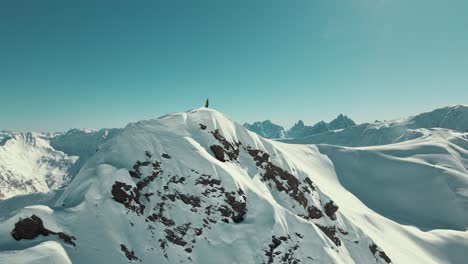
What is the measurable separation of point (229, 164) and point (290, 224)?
43.1ft

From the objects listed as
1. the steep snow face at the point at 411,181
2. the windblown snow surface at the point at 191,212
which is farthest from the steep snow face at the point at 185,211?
the steep snow face at the point at 411,181

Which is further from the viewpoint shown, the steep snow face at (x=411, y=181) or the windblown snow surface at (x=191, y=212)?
the steep snow face at (x=411, y=181)

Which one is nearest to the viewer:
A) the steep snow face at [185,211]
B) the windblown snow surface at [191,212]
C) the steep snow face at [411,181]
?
the windblown snow surface at [191,212]

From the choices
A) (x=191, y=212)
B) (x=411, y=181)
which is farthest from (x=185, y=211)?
(x=411, y=181)

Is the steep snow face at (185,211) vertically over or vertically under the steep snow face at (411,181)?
over

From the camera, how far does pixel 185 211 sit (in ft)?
119

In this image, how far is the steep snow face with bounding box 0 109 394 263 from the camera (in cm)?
3023

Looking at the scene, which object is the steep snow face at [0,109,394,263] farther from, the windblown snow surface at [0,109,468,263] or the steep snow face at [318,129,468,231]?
the steep snow face at [318,129,468,231]

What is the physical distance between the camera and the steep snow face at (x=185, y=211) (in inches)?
1190

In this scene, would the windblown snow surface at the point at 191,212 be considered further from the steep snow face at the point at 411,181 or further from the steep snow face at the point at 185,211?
the steep snow face at the point at 411,181

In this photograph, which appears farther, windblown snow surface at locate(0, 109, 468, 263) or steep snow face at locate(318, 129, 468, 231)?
steep snow face at locate(318, 129, 468, 231)

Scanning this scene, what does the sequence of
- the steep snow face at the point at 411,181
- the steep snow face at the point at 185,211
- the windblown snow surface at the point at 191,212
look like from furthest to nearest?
the steep snow face at the point at 411,181 → the steep snow face at the point at 185,211 → the windblown snow surface at the point at 191,212

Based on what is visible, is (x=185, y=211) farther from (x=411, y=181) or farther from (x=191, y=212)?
(x=411, y=181)

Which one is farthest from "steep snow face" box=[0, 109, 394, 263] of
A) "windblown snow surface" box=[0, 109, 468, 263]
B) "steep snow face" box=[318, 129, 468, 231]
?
"steep snow face" box=[318, 129, 468, 231]
